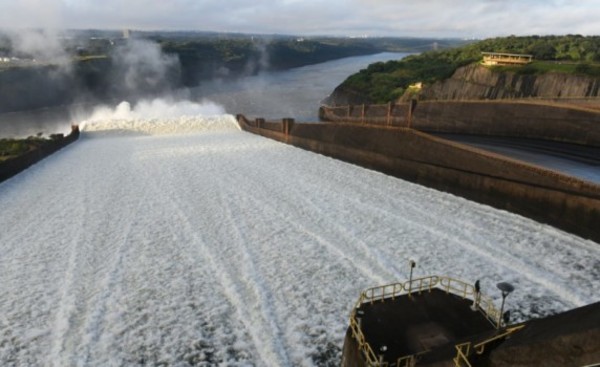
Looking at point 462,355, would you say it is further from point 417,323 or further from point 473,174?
point 473,174

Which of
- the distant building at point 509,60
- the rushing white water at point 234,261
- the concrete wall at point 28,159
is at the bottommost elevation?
the concrete wall at point 28,159

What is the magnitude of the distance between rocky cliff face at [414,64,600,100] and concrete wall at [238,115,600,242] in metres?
23.1

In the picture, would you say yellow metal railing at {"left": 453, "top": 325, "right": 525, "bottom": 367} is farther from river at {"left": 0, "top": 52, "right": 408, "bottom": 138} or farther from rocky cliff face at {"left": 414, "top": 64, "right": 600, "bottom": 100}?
river at {"left": 0, "top": 52, "right": 408, "bottom": 138}

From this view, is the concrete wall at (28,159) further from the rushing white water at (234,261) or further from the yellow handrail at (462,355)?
the yellow handrail at (462,355)

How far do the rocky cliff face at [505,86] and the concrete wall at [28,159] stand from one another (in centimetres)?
4010

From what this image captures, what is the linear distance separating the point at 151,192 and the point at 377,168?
12.3 m

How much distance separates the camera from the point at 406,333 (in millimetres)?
7965

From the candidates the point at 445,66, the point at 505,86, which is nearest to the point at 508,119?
the point at 505,86

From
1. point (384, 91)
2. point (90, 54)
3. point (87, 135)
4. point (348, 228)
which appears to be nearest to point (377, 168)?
point (348, 228)

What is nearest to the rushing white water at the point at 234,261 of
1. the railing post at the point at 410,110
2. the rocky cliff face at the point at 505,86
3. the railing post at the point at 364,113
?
the railing post at the point at 410,110

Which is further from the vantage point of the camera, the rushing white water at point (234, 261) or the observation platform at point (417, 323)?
the rushing white water at point (234, 261)

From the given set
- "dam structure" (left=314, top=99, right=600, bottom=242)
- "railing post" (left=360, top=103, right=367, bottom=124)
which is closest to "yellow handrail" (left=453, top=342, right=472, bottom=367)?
"dam structure" (left=314, top=99, right=600, bottom=242)

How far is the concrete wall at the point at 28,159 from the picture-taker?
25.2 m

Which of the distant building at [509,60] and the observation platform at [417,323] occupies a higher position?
the distant building at [509,60]
